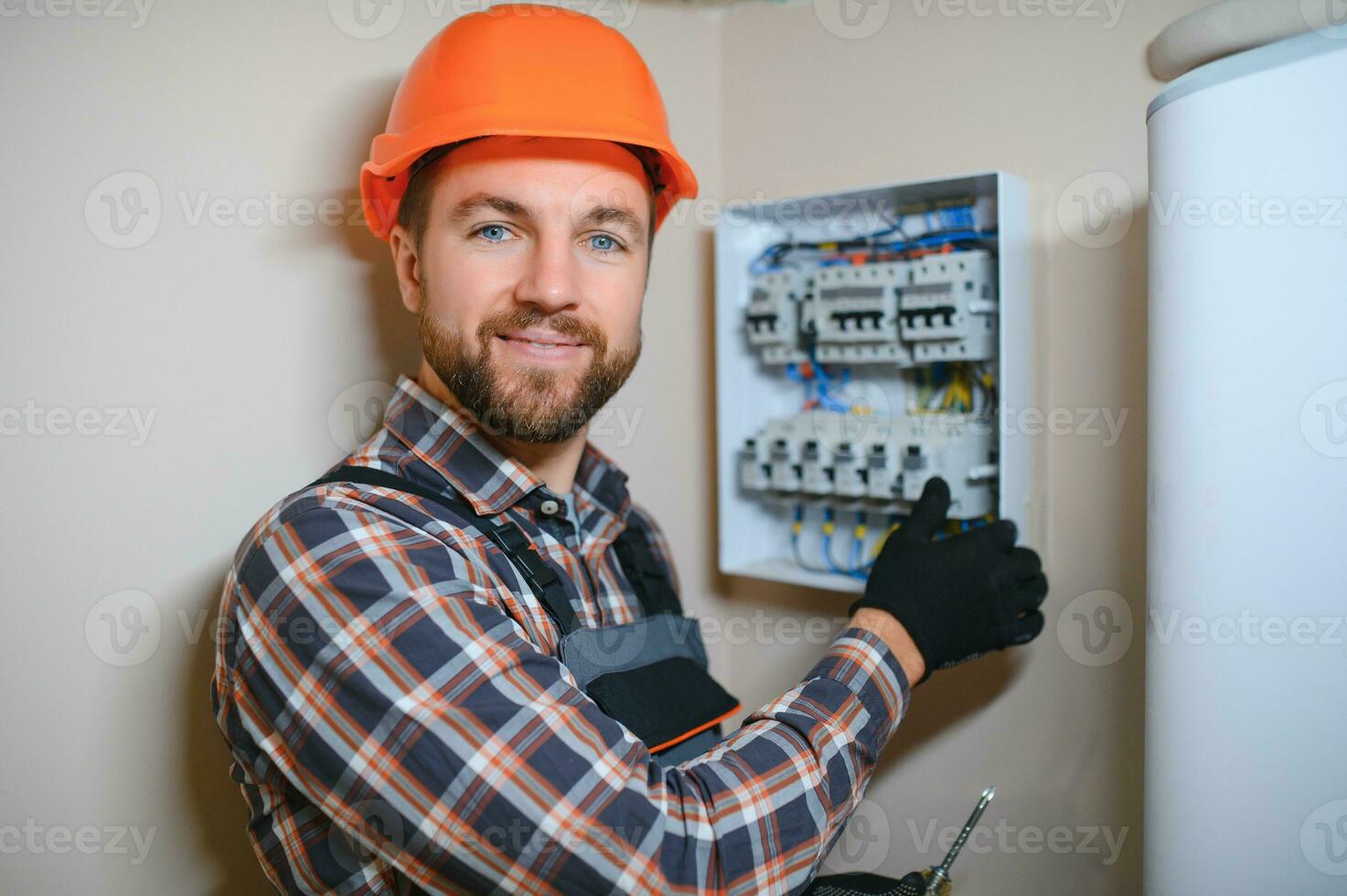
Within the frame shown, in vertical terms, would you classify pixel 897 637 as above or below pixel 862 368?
below

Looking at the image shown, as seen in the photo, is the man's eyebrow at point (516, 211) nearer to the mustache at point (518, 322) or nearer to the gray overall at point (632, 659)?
the mustache at point (518, 322)

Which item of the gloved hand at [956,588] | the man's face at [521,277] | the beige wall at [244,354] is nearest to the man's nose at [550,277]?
the man's face at [521,277]

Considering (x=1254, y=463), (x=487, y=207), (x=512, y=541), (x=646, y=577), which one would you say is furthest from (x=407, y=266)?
(x=1254, y=463)

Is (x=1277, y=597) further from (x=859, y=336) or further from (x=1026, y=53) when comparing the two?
(x=1026, y=53)

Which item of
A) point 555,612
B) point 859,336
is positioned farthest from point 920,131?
point 555,612

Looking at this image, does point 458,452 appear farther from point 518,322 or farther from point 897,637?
point 897,637

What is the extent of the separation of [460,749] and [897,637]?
0.51 metres

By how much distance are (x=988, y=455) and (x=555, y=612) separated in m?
0.65

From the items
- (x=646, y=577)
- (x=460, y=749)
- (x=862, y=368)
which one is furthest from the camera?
(x=862, y=368)

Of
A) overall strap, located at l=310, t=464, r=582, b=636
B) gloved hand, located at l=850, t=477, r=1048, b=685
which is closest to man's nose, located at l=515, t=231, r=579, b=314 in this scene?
overall strap, located at l=310, t=464, r=582, b=636

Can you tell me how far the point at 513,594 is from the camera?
3.14ft

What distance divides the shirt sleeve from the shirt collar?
13 centimetres

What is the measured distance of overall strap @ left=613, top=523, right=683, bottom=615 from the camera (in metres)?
1.22

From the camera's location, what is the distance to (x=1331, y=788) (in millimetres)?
857
